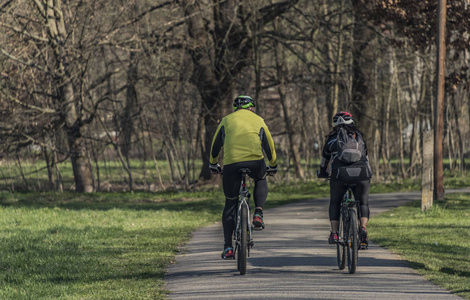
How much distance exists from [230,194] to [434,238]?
4743mm

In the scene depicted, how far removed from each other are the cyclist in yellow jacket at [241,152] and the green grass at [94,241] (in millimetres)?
1131

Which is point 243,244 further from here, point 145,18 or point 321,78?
point 321,78

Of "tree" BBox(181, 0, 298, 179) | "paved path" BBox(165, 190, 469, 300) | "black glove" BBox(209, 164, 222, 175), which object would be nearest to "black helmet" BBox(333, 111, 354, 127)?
"black glove" BBox(209, 164, 222, 175)

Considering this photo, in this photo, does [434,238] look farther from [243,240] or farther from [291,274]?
[243,240]

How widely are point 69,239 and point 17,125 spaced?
11662mm

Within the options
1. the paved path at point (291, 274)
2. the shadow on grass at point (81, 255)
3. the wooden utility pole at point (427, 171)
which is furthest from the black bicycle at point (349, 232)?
the wooden utility pole at point (427, 171)

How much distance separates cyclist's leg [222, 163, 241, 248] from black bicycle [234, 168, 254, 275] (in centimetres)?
7

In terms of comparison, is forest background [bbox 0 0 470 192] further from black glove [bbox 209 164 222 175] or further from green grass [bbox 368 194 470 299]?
black glove [bbox 209 164 222 175]

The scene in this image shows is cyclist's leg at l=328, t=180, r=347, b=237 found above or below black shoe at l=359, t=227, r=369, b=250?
above

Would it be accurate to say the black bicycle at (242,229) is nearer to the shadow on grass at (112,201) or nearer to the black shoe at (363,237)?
the black shoe at (363,237)

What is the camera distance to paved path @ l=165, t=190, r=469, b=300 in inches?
296

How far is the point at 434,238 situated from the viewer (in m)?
12.4

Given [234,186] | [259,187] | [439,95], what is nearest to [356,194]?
[259,187]

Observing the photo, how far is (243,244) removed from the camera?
8.51 metres
